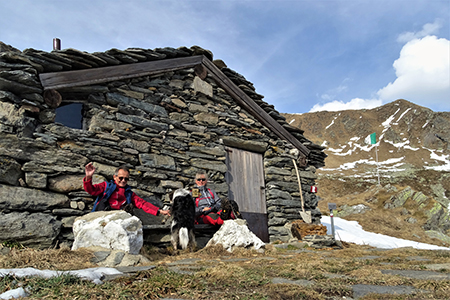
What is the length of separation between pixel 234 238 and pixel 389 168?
61493 millimetres

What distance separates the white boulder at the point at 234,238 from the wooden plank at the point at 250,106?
3.68 metres

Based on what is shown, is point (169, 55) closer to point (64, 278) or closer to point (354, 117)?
point (64, 278)

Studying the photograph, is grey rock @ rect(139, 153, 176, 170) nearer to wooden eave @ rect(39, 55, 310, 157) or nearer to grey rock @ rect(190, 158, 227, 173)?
grey rock @ rect(190, 158, 227, 173)

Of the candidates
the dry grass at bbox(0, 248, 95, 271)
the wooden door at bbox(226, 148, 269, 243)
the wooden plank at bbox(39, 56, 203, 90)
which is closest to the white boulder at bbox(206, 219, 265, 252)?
the wooden door at bbox(226, 148, 269, 243)

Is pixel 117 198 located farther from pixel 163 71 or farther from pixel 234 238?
pixel 163 71

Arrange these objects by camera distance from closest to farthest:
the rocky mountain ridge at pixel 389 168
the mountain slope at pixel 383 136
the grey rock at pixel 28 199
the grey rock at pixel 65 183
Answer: the grey rock at pixel 28 199 < the grey rock at pixel 65 183 < the rocky mountain ridge at pixel 389 168 < the mountain slope at pixel 383 136

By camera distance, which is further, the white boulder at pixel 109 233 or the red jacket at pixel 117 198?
the red jacket at pixel 117 198

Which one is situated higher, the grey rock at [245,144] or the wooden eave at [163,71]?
the wooden eave at [163,71]

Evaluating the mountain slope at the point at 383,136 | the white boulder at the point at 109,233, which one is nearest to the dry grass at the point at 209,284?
the white boulder at the point at 109,233

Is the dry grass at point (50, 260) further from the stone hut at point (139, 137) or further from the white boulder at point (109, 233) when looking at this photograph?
the stone hut at point (139, 137)

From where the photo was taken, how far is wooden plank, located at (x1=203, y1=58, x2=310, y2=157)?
7.66 metres

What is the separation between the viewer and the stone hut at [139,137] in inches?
180

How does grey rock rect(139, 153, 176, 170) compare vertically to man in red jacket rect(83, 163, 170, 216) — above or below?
above

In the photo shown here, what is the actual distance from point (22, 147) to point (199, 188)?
2963 mm
